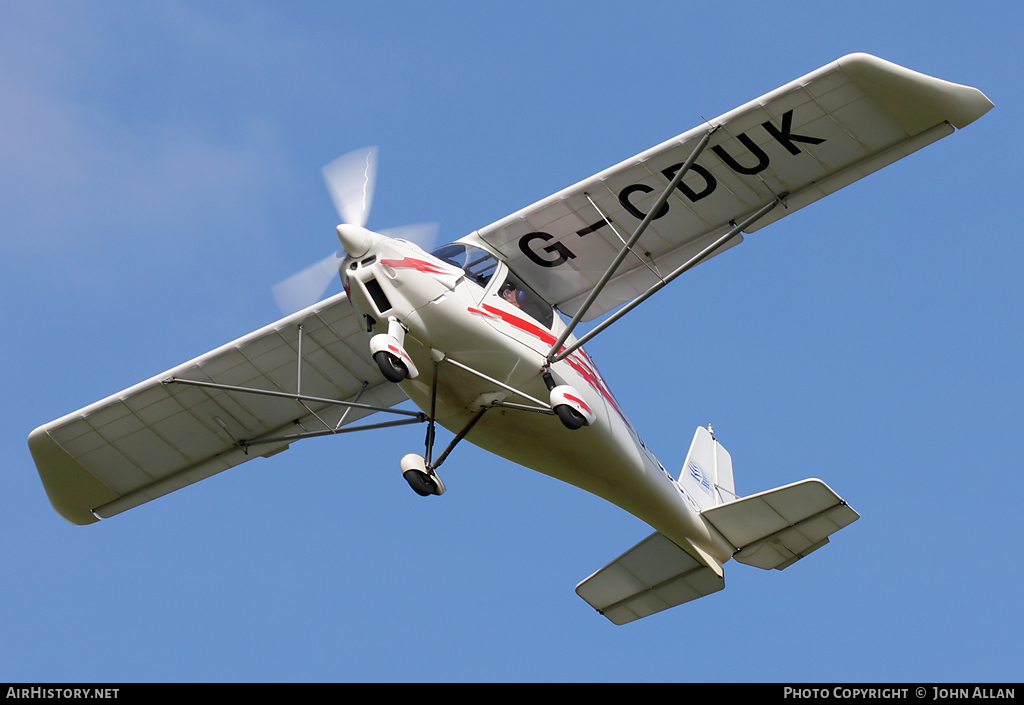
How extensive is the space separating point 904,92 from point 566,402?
544 centimetres

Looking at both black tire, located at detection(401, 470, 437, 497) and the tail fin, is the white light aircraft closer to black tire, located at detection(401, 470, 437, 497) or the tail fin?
black tire, located at detection(401, 470, 437, 497)

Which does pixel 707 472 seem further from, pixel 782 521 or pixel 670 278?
pixel 670 278

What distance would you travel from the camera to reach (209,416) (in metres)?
17.8

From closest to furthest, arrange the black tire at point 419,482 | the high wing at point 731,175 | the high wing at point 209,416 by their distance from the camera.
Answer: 1. the black tire at point 419,482
2. the high wing at point 731,175
3. the high wing at point 209,416

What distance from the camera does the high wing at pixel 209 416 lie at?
16891 millimetres

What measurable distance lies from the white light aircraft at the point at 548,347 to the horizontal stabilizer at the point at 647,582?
0.03m

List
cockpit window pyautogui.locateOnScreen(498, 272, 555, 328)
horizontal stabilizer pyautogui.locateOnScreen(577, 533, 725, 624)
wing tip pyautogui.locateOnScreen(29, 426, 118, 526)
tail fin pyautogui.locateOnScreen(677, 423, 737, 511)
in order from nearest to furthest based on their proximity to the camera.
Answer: cockpit window pyautogui.locateOnScreen(498, 272, 555, 328) → horizontal stabilizer pyautogui.locateOnScreen(577, 533, 725, 624) → wing tip pyautogui.locateOnScreen(29, 426, 118, 526) → tail fin pyautogui.locateOnScreen(677, 423, 737, 511)

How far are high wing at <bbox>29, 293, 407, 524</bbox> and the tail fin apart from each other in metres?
4.96

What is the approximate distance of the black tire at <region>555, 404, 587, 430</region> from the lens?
13758 mm

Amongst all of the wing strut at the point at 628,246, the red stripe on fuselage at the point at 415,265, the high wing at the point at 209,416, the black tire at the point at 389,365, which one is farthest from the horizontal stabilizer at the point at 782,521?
the black tire at the point at 389,365

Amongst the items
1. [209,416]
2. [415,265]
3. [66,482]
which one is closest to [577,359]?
[415,265]

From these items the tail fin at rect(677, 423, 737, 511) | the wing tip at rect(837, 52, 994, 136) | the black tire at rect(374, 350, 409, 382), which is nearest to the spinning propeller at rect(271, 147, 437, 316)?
the black tire at rect(374, 350, 409, 382)

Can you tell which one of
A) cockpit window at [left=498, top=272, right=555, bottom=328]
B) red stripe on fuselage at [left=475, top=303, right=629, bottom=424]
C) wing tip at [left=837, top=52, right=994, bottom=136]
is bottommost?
red stripe on fuselage at [left=475, top=303, right=629, bottom=424]

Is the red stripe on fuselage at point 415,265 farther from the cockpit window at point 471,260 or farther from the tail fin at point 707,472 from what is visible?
the tail fin at point 707,472
